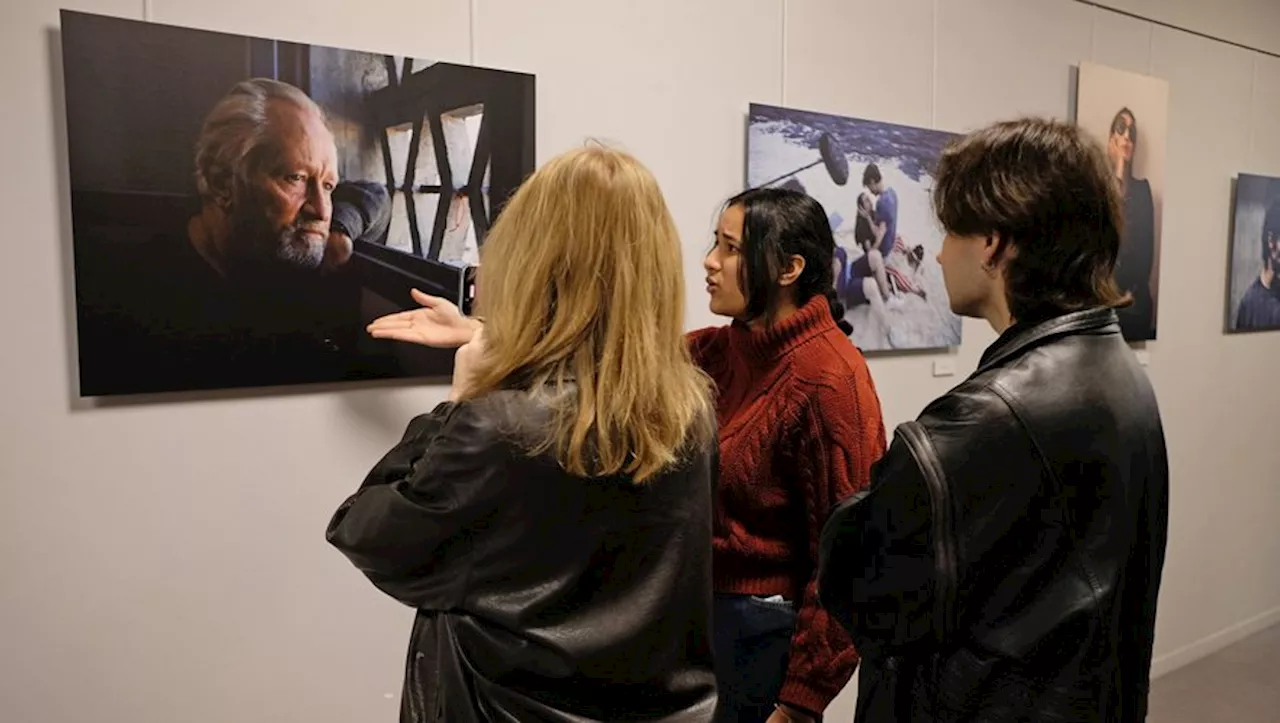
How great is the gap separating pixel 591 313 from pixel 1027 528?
0.62m

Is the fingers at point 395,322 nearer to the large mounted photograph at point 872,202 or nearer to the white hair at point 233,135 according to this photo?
the white hair at point 233,135

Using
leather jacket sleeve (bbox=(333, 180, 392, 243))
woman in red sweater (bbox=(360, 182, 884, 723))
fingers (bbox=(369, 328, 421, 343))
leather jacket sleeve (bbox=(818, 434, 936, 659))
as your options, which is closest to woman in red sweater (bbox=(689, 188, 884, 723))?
woman in red sweater (bbox=(360, 182, 884, 723))

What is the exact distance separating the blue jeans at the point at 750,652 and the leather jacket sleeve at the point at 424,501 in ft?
2.34

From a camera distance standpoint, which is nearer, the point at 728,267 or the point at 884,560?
the point at 884,560

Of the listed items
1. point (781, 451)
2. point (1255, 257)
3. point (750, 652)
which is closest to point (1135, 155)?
point (1255, 257)

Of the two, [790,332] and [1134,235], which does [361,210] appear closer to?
[790,332]

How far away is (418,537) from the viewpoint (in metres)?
1.25

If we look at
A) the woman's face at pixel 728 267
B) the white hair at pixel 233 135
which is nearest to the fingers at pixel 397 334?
the white hair at pixel 233 135

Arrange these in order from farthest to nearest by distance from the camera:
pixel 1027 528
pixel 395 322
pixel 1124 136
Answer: pixel 1124 136
pixel 395 322
pixel 1027 528

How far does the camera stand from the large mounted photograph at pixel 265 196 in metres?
1.82

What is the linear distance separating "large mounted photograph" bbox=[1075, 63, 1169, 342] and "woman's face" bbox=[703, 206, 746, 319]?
2499mm

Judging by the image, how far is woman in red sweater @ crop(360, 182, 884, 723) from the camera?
5.73ft

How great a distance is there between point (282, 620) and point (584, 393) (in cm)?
125

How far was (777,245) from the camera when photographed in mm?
1855
